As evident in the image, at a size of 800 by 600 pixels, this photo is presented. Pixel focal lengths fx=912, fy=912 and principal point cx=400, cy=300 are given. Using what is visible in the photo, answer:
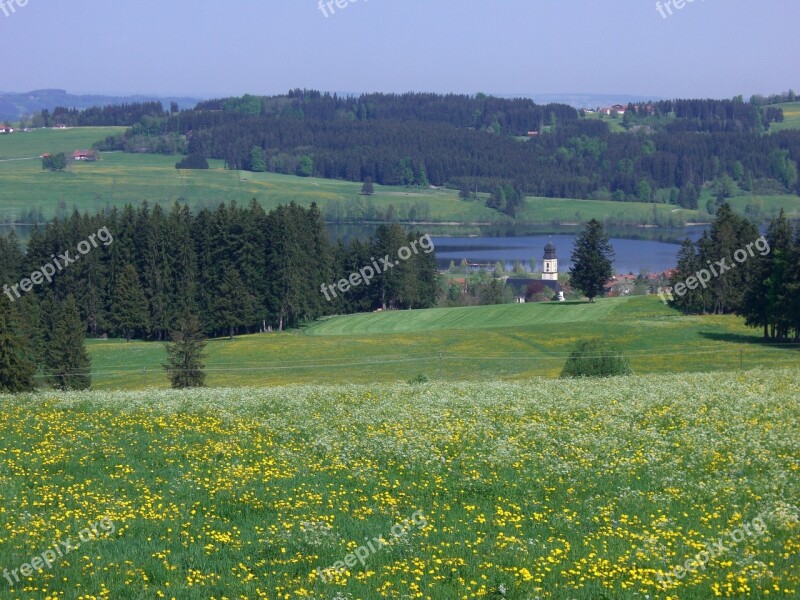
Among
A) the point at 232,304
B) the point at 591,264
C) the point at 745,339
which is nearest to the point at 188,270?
the point at 232,304

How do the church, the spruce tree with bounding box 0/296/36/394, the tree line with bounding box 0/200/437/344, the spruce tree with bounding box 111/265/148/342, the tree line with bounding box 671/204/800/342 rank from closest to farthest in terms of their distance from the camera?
the spruce tree with bounding box 0/296/36/394 < the tree line with bounding box 671/204/800/342 < the spruce tree with bounding box 111/265/148/342 < the tree line with bounding box 0/200/437/344 < the church

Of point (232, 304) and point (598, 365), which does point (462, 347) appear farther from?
point (232, 304)

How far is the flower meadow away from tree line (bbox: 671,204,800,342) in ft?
124

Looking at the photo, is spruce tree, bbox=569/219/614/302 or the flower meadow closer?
the flower meadow

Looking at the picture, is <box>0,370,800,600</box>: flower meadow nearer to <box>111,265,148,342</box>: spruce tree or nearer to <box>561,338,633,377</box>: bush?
<box>561,338,633,377</box>: bush

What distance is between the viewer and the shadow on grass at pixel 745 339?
58531mm

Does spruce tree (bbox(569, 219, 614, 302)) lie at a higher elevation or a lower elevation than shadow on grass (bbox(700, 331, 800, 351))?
higher

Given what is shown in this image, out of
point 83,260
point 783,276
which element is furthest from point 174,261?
point 783,276

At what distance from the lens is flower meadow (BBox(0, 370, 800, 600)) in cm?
1266

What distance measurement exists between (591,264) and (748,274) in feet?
56.8

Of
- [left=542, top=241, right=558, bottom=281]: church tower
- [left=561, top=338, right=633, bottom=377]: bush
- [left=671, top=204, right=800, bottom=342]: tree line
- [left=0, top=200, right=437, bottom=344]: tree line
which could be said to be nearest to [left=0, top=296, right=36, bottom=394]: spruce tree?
[left=561, top=338, right=633, bottom=377]: bush

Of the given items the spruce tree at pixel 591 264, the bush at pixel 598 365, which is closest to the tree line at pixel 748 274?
the spruce tree at pixel 591 264

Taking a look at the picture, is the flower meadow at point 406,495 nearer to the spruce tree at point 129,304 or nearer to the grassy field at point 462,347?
the grassy field at point 462,347

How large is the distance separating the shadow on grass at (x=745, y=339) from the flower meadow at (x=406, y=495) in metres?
35.9
